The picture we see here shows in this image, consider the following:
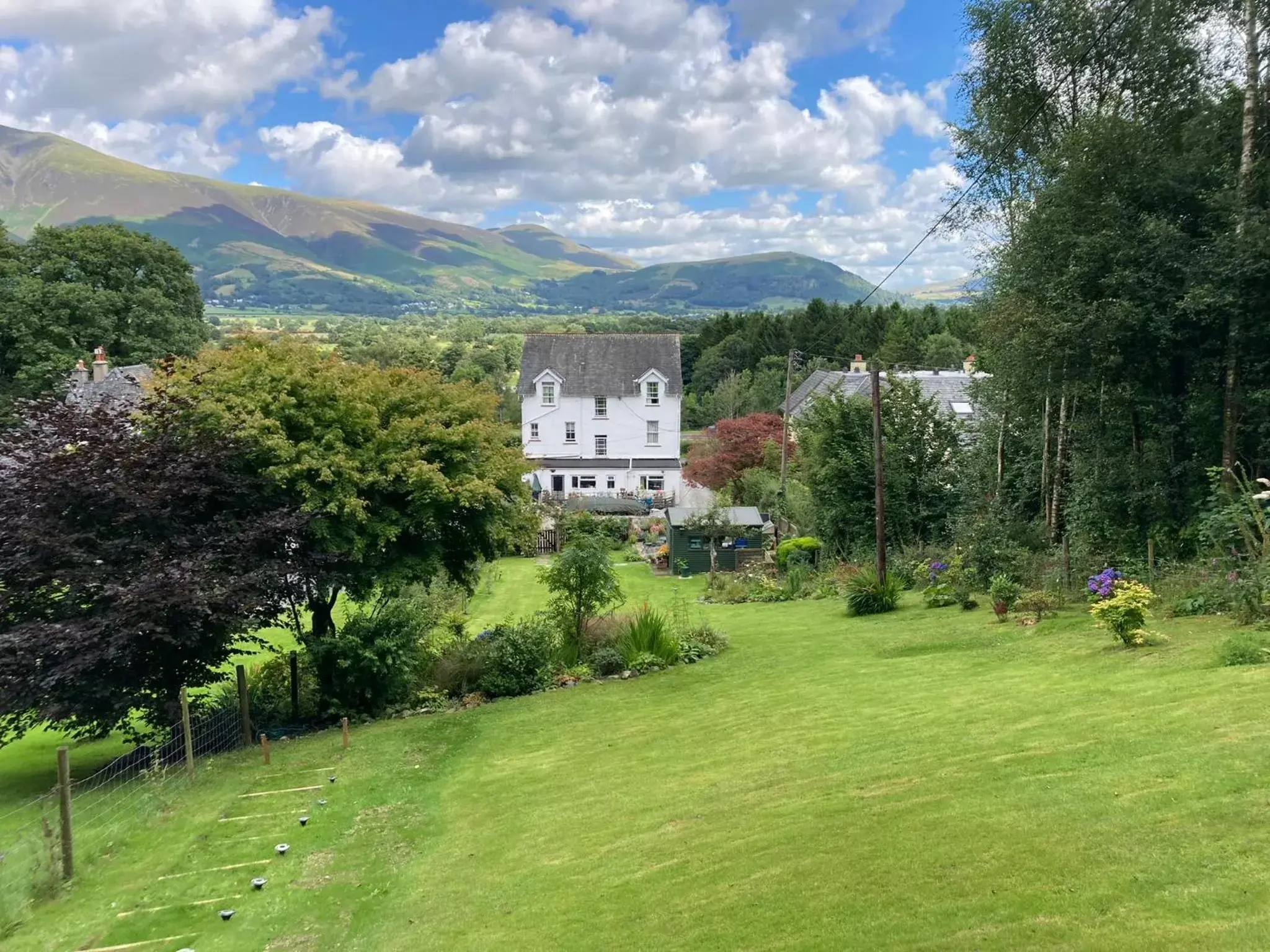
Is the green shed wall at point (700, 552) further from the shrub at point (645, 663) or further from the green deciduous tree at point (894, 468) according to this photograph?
the shrub at point (645, 663)

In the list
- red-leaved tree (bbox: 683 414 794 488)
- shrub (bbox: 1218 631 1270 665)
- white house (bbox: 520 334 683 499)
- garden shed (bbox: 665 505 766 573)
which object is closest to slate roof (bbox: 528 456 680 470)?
white house (bbox: 520 334 683 499)

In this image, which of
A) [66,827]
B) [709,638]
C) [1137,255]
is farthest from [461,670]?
[1137,255]

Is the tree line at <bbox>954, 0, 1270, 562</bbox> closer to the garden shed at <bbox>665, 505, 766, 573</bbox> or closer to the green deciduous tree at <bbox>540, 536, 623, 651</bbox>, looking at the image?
the green deciduous tree at <bbox>540, 536, 623, 651</bbox>

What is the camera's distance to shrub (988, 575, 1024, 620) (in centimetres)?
1608

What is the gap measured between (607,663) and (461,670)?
2785 millimetres

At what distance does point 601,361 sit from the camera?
5256cm

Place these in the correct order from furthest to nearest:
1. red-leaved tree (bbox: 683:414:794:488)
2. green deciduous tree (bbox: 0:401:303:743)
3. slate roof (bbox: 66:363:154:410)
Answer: red-leaved tree (bbox: 683:414:794:488)
slate roof (bbox: 66:363:154:410)
green deciduous tree (bbox: 0:401:303:743)

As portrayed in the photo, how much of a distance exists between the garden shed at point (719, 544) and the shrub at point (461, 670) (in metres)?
17.7

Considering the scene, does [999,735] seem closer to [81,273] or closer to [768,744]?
[768,744]

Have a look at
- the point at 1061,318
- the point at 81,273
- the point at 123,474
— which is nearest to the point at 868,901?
the point at 123,474

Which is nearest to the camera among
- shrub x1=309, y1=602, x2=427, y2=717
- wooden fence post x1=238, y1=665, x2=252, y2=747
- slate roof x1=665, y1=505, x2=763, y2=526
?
wooden fence post x1=238, y1=665, x2=252, y2=747

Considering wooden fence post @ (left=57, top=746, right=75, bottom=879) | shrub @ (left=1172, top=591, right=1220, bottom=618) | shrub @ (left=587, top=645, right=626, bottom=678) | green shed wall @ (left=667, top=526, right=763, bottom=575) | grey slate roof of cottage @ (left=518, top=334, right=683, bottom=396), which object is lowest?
green shed wall @ (left=667, top=526, right=763, bottom=575)

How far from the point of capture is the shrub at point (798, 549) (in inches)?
1175

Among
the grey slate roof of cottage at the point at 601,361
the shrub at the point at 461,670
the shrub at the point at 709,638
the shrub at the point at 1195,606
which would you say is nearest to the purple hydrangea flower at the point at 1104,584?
the shrub at the point at 1195,606
